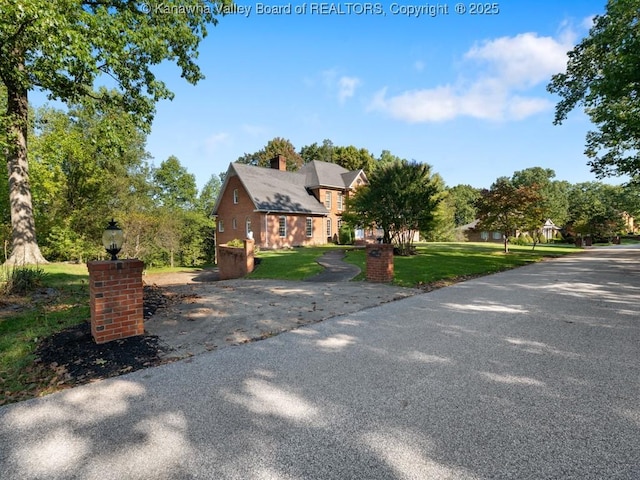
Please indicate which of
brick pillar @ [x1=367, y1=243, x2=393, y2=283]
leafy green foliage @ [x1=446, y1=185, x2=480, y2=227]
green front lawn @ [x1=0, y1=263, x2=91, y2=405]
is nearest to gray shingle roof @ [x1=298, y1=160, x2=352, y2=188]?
brick pillar @ [x1=367, y1=243, x2=393, y2=283]

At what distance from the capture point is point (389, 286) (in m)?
9.36

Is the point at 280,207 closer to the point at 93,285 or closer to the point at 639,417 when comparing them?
the point at 93,285

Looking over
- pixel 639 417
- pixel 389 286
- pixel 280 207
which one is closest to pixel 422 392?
pixel 639 417

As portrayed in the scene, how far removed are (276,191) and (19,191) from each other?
1787 cm

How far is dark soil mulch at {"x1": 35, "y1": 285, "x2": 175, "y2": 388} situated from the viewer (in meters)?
3.68

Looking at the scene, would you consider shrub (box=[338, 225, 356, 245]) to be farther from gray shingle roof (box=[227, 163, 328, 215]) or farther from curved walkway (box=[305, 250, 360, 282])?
curved walkway (box=[305, 250, 360, 282])

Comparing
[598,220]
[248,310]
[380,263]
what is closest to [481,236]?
[598,220]

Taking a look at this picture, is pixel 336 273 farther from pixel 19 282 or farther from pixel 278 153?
pixel 278 153

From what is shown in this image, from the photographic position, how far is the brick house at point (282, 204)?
85.7 ft

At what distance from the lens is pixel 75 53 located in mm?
9203

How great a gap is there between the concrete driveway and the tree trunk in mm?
12187

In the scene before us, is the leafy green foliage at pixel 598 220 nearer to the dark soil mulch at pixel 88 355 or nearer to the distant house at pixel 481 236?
the distant house at pixel 481 236

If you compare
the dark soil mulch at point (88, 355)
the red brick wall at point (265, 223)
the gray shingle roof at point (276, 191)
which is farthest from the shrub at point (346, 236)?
the dark soil mulch at point (88, 355)

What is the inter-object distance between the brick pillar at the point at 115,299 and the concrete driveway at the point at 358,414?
1274 mm
